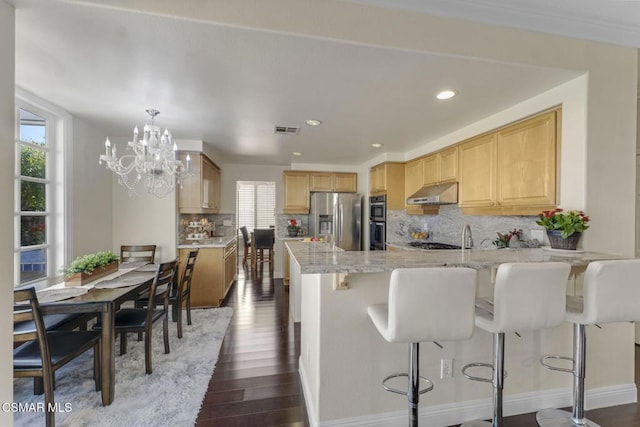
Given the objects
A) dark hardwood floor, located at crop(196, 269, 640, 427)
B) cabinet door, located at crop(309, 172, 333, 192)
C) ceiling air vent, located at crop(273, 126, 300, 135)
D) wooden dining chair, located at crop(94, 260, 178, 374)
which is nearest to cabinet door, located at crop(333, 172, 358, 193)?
cabinet door, located at crop(309, 172, 333, 192)

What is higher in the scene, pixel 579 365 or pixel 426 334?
pixel 426 334

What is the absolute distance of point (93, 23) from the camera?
4.64ft

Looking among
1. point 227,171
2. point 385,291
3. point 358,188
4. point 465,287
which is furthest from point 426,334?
point 227,171

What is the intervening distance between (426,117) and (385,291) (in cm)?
194

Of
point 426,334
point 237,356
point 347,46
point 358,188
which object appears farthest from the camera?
point 358,188

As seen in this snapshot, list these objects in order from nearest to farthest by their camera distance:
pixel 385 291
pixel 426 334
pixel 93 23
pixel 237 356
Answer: pixel 426 334 → pixel 93 23 → pixel 385 291 → pixel 237 356

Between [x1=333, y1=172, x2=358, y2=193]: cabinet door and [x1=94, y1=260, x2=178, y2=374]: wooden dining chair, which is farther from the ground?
[x1=333, y1=172, x2=358, y2=193]: cabinet door

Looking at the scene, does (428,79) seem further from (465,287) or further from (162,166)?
(162,166)

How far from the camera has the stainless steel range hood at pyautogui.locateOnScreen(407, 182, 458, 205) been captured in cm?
322

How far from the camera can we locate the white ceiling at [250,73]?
149cm

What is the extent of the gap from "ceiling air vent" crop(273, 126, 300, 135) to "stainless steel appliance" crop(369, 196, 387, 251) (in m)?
1.97

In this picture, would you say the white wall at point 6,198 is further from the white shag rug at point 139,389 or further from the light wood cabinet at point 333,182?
the light wood cabinet at point 333,182

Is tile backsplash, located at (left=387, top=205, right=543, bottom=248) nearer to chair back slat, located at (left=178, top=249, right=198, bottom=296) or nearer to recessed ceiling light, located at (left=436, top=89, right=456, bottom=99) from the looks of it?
recessed ceiling light, located at (left=436, top=89, right=456, bottom=99)

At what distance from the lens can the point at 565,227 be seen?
5.96 ft
